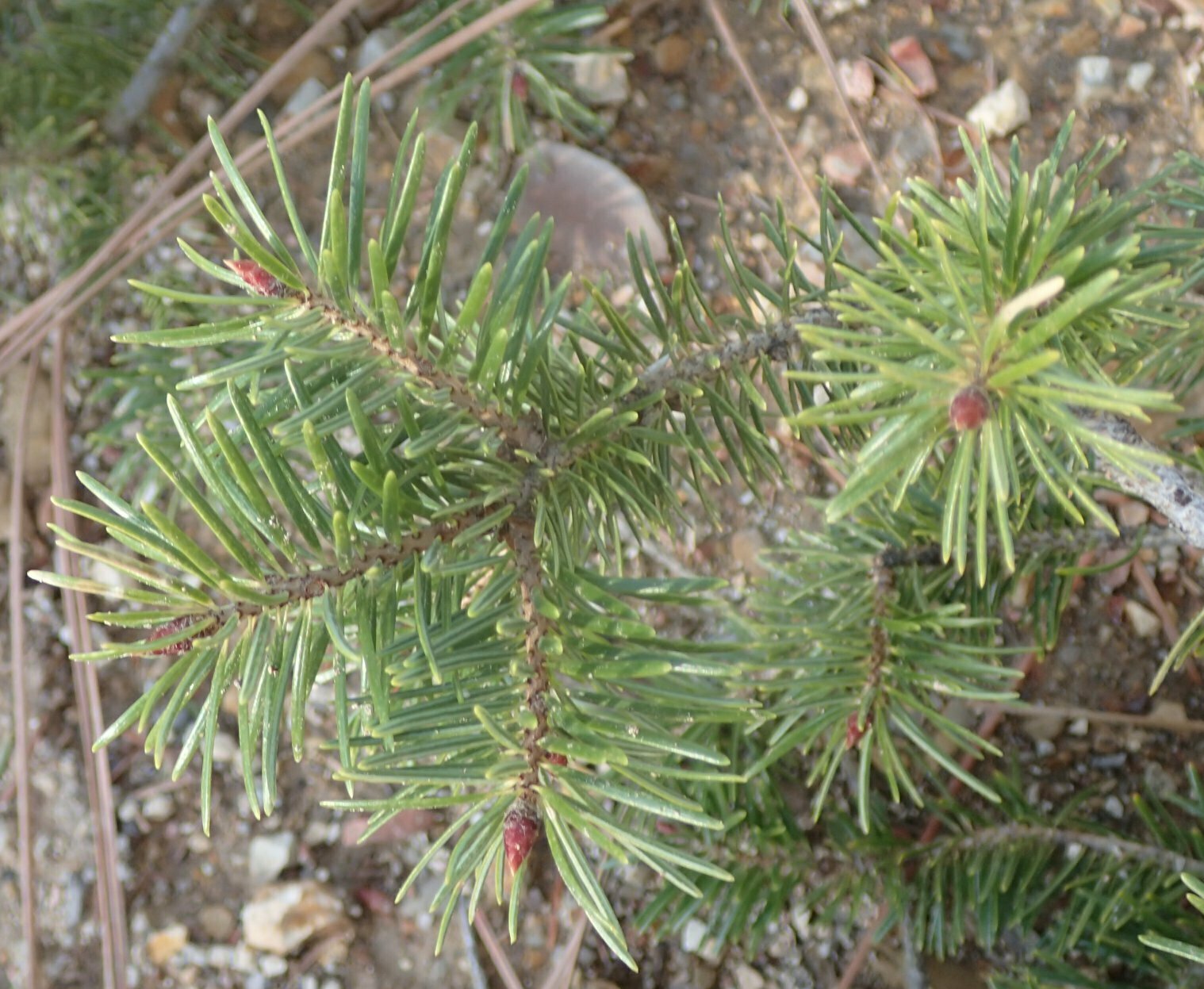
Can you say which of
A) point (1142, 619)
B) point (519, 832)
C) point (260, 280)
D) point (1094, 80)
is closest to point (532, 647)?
point (519, 832)

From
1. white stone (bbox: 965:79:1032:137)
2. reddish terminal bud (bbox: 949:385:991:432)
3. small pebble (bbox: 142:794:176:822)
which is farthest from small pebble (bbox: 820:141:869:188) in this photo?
small pebble (bbox: 142:794:176:822)

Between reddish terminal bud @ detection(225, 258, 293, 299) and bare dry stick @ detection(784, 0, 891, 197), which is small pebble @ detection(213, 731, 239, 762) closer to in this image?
reddish terminal bud @ detection(225, 258, 293, 299)

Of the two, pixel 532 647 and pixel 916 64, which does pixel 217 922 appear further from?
pixel 916 64

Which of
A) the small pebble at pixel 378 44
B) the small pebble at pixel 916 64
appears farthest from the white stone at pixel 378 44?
the small pebble at pixel 916 64

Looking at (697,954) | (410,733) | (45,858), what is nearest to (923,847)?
(697,954)

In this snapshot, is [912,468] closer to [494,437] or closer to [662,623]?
[494,437]

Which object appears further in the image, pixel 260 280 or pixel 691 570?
pixel 691 570
